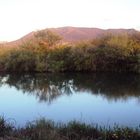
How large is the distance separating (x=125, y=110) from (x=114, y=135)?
10746 mm

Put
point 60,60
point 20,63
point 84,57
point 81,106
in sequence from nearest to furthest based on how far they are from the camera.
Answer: point 81,106
point 84,57
point 60,60
point 20,63

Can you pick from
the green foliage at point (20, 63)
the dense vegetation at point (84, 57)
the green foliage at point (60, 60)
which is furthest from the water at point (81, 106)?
the green foliage at point (20, 63)

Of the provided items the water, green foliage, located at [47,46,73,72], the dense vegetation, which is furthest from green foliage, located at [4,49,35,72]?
the water

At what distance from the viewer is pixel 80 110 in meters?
17.4

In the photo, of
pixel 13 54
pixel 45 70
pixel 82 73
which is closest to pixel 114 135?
pixel 82 73

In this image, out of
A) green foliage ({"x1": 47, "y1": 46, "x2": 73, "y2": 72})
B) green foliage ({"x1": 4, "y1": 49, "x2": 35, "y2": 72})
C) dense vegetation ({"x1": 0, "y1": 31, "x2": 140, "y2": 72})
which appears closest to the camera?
dense vegetation ({"x1": 0, "y1": 31, "x2": 140, "y2": 72})

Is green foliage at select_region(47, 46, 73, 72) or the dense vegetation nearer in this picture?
the dense vegetation

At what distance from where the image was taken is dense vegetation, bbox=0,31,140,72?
41656 mm

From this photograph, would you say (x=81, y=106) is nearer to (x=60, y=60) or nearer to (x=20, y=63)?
(x=60, y=60)

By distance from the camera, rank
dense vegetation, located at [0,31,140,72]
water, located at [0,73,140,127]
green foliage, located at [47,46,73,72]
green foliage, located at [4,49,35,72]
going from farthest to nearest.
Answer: green foliage, located at [4,49,35,72], green foliage, located at [47,46,73,72], dense vegetation, located at [0,31,140,72], water, located at [0,73,140,127]

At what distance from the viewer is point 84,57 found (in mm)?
43125

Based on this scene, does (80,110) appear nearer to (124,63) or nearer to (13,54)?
(124,63)

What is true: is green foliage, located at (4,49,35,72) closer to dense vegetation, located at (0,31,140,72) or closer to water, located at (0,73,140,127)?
dense vegetation, located at (0,31,140,72)

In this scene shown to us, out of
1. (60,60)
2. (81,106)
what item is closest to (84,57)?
(60,60)
